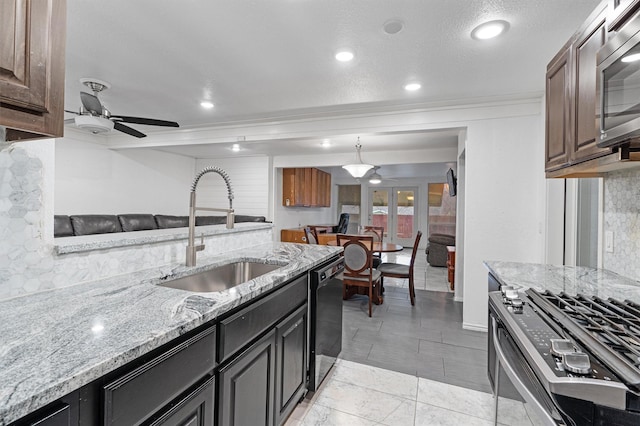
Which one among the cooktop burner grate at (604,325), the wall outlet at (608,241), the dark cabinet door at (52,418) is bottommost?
the dark cabinet door at (52,418)

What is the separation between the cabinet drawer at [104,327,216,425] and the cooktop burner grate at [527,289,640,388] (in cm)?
115

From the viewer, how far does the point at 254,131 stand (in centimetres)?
429

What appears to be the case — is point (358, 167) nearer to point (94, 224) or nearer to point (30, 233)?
point (30, 233)

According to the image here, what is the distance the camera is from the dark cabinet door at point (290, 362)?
1.52 meters

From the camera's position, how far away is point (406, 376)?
228 centimetres

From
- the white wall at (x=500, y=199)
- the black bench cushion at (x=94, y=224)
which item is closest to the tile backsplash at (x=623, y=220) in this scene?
the white wall at (x=500, y=199)

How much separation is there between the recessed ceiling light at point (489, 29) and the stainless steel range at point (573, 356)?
1.69 meters

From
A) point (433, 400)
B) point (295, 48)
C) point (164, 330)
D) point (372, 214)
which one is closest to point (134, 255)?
point (164, 330)

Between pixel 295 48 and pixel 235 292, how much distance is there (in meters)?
1.89

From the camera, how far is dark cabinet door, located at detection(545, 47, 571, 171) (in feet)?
5.24

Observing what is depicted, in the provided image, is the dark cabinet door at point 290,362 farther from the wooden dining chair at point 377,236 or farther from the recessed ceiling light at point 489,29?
the wooden dining chair at point 377,236

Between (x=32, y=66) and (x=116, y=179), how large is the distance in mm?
5575

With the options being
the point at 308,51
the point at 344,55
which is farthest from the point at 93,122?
the point at 344,55

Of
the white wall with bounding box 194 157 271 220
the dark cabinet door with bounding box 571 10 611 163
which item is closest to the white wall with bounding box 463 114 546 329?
the dark cabinet door with bounding box 571 10 611 163
